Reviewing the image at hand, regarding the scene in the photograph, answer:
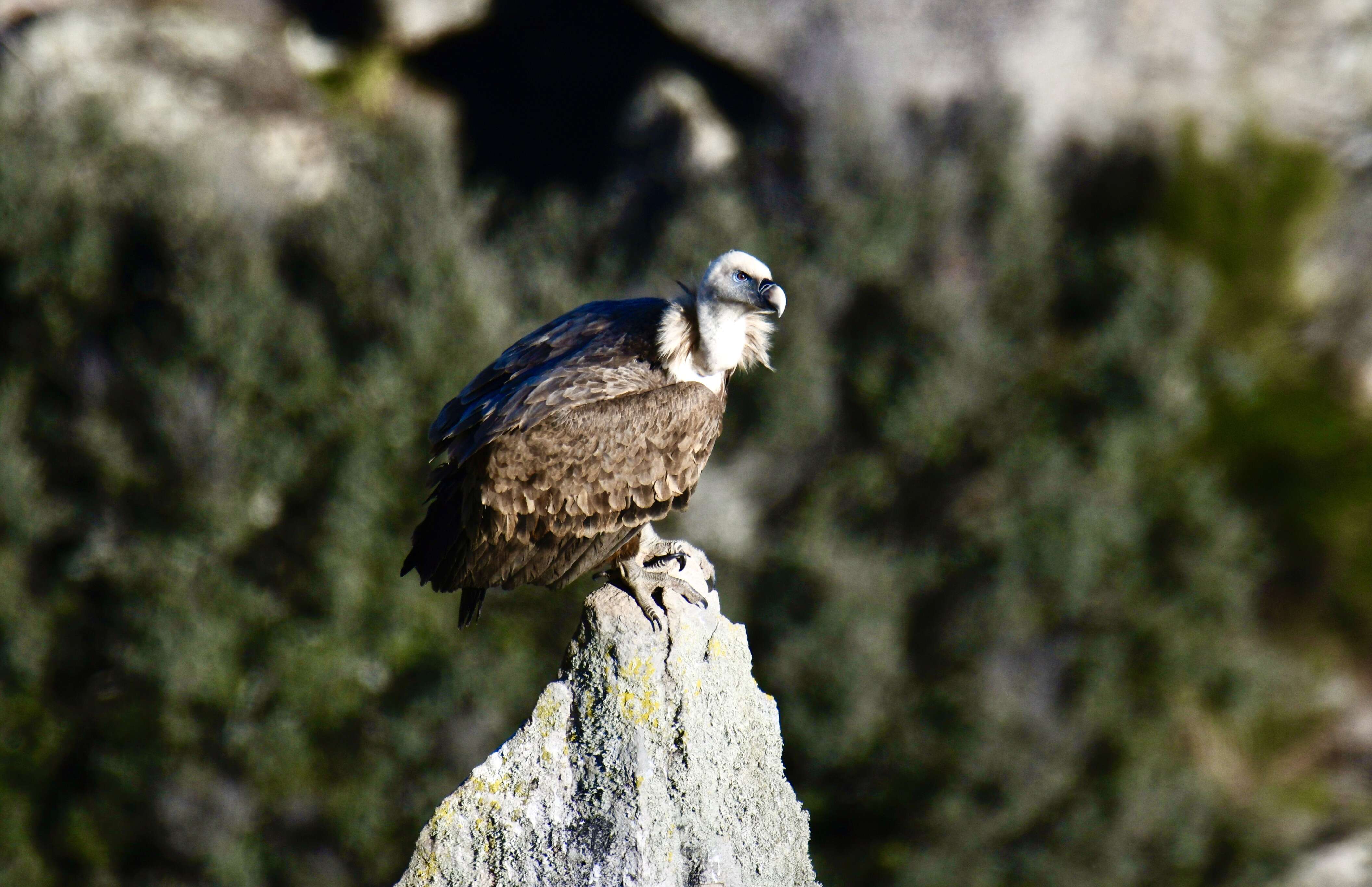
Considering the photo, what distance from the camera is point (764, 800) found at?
5016 mm

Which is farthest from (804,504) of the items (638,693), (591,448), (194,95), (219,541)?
(638,693)

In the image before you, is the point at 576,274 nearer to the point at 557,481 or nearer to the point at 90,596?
the point at 90,596

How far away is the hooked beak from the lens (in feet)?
17.0

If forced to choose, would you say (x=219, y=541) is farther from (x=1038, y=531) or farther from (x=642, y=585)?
(x=642, y=585)

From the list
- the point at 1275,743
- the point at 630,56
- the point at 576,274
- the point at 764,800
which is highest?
the point at 630,56

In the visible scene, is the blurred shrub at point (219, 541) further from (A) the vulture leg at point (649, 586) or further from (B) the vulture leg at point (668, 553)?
(A) the vulture leg at point (649, 586)

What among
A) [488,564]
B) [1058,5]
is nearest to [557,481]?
[488,564]

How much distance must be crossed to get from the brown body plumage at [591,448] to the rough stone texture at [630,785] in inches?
19.3

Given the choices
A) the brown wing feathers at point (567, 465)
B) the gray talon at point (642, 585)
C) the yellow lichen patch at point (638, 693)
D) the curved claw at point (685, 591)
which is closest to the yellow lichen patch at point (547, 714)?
the yellow lichen patch at point (638, 693)

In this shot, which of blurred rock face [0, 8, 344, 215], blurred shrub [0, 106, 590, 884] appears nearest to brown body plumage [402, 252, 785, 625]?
blurred shrub [0, 106, 590, 884]

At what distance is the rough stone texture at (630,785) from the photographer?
459 centimetres

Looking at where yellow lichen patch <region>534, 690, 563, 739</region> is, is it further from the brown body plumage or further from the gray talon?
the brown body plumage

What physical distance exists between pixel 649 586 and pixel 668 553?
494mm

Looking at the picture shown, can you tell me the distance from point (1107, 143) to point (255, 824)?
12673 millimetres
